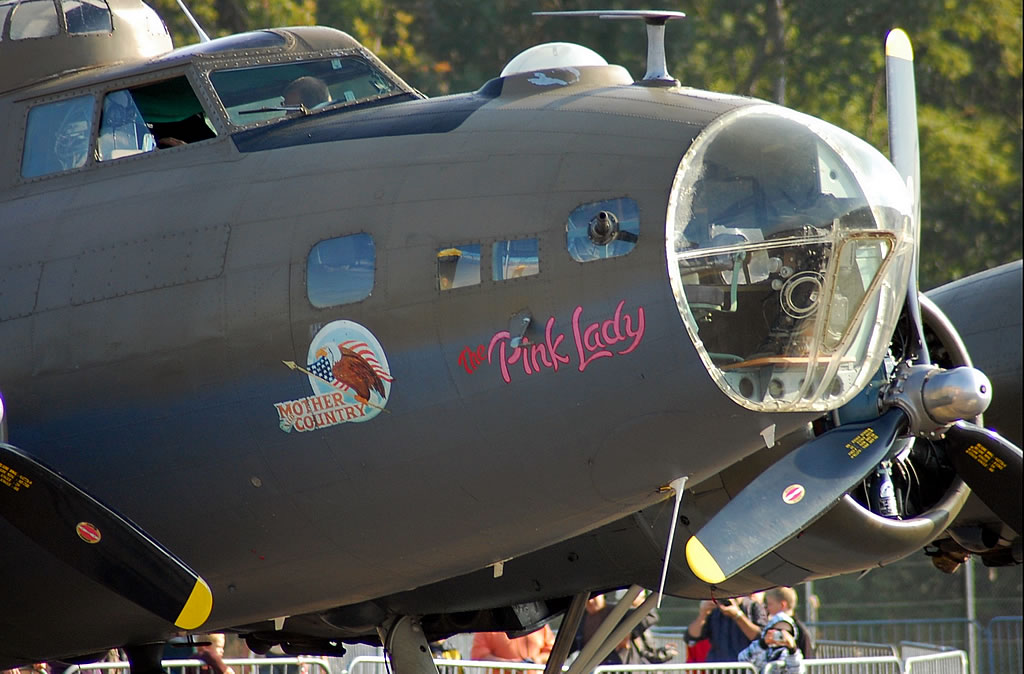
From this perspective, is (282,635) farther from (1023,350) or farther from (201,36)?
(1023,350)

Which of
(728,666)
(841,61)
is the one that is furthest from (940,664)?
(841,61)

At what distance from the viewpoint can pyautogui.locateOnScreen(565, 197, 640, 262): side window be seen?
6.65 m

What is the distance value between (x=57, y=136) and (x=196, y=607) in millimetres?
2946

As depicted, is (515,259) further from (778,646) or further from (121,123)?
(778,646)

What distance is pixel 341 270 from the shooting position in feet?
23.6

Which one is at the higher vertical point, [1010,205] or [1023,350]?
[1023,350]

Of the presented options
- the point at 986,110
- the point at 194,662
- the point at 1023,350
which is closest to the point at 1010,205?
the point at 986,110

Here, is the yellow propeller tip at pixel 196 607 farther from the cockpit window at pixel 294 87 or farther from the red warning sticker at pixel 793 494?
the red warning sticker at pixel 793 494

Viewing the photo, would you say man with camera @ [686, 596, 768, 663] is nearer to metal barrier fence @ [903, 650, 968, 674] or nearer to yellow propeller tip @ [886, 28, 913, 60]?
metal barrier fence @ [903, 650, 968, 674]

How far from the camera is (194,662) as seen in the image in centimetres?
1186

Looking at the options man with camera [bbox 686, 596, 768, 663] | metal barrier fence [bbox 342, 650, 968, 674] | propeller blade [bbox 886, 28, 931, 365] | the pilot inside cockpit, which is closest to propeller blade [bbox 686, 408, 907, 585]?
propeller blade [bbox 886, 28, 931, 365]

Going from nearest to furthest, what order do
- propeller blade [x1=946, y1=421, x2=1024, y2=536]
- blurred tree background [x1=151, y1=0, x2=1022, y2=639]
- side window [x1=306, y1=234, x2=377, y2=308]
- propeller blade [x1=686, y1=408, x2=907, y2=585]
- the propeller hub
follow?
side window [x1=306, y1=234, x2=377, y2=308]
propeller blade [x1=686, y1=408, x2=907, y2=585]
the propeller hub
propeller blade [x1=946, y1=421, x2=1024, y2=536]
blurred tree background [x1=151, y1=0, x2=1022, y2=639]

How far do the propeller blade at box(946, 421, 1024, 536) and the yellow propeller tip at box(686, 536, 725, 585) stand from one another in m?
2.99

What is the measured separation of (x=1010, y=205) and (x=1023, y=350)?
21.7 metres
